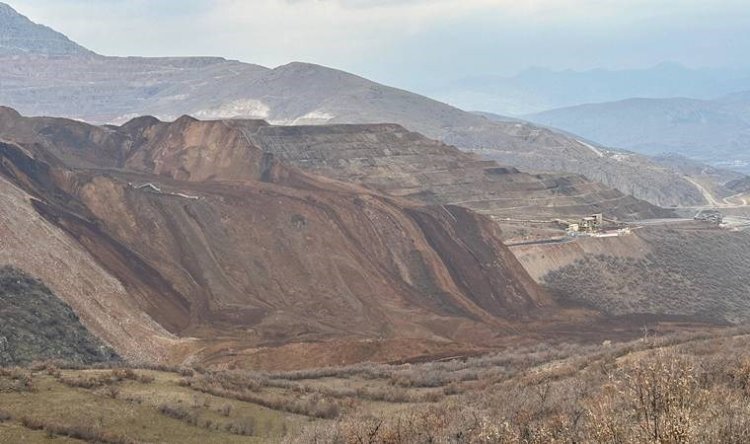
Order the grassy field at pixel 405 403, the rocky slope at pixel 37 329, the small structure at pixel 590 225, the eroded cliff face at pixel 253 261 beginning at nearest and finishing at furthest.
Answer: the grassy field at pixel 405 403 < the rocky slope at pixel 37 329 < the eroded cliff face at pixel 253 261 < the small structure at pixel 590 225

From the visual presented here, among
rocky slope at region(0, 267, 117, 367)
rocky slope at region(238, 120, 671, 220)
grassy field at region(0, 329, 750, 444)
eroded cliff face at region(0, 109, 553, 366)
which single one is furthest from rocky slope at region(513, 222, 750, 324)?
rocky slope at region(0, 267, 117, 367)

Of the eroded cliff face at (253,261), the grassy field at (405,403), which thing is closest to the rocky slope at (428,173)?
the eroded cliff face at (253,261)

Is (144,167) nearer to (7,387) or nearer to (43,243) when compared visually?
(43,243)

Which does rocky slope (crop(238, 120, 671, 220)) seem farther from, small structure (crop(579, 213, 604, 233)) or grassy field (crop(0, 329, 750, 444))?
grassy field (crop(0, 329, 750, 444))

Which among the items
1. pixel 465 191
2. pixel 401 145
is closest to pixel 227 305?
pixel 465 191

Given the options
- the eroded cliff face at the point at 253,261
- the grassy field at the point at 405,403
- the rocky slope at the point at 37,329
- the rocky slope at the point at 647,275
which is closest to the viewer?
the grassy field at the point at 405,403

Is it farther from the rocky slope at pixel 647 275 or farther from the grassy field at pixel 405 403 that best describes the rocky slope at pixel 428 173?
the grassy field at pixel 405 403

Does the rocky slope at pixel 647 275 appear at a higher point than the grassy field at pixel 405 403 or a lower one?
lower
